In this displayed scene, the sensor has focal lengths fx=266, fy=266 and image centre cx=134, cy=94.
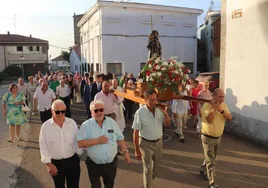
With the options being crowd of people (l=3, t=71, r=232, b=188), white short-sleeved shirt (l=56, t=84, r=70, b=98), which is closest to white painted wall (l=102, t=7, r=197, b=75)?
white short-sleeved shirt (l=56, t=84, r=70, b=98)

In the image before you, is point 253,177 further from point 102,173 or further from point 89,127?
point 89,127

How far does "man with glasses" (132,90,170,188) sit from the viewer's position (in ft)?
13.8

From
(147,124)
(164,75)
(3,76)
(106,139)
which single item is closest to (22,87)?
(164,75)

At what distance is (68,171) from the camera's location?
3754 millimetres

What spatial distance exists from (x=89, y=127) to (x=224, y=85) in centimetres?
614

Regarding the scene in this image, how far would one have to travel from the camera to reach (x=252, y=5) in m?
7.26

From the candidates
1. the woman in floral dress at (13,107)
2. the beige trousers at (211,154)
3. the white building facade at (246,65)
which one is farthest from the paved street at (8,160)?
the white building facade at (246,65)

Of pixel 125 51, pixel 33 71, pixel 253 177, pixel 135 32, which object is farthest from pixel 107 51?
pixel 33 71

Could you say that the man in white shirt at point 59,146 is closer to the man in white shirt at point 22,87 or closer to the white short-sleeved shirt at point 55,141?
the white short-sleeved shirt at point 55,141

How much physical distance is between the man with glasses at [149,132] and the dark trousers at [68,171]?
1026 millimetres

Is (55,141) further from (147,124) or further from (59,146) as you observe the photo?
(147,124)

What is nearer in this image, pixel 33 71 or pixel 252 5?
pixel 252 5

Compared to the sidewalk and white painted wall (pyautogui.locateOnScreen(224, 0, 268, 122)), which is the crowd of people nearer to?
the sidewalk

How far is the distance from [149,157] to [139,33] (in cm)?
1879
